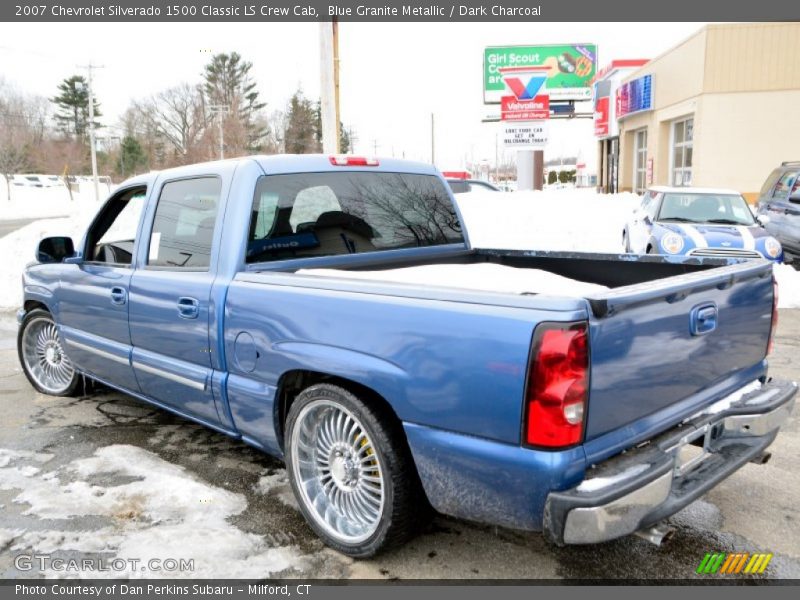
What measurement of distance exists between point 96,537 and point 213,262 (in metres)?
1.50

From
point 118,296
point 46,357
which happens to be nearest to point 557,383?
point 118,296

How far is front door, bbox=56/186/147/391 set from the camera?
4.31 meters

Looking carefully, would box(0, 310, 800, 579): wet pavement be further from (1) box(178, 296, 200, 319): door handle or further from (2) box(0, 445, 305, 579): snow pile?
(1) box(178, 296, 200, 319): door handle

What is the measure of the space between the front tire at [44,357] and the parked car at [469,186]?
1393 cm

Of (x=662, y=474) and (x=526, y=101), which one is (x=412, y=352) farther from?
(x=526, y=101)

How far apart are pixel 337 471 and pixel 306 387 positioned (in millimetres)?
430

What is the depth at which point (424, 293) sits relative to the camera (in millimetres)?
2604

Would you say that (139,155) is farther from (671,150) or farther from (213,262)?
(213,262)

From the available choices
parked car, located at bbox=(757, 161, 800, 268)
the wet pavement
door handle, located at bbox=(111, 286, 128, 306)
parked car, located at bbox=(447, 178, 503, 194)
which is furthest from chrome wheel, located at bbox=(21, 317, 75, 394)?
parked car, located at bbox=(447, 178, 503, 194)

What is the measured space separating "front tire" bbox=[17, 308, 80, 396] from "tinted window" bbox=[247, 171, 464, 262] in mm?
2679

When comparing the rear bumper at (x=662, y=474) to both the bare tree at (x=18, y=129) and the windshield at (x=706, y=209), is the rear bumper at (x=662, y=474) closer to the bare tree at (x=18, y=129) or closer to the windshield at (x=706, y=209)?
the windshield at (x=706, y=209)

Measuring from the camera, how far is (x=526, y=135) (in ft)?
70.7

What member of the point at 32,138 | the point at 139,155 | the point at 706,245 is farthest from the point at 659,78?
the point at 32,138

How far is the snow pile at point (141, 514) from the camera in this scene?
306cm
